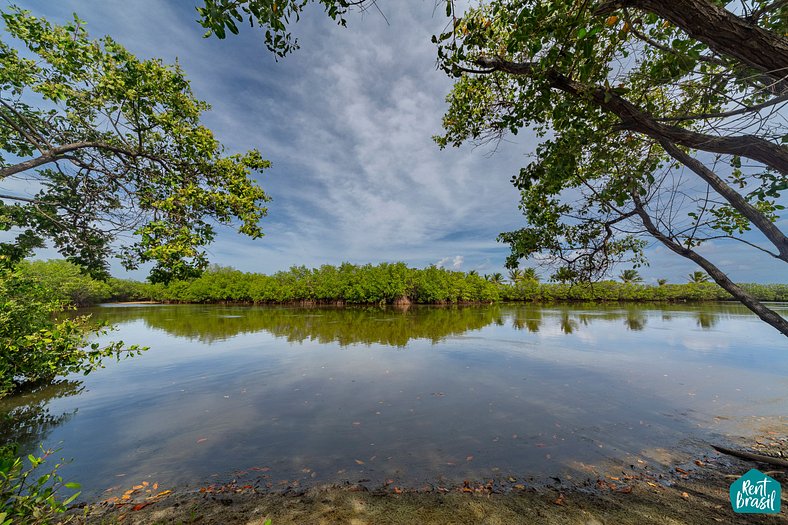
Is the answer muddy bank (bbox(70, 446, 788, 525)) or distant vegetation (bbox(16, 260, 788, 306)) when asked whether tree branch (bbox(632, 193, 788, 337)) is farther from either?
distant vegetation (bbox(16, 260, 788, 306))

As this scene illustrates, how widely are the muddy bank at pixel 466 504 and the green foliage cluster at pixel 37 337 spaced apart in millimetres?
1950

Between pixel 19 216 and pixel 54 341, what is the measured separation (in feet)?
10.6

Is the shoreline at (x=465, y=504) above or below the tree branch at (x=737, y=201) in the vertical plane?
below

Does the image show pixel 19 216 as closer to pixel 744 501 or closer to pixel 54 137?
pixel 54 137

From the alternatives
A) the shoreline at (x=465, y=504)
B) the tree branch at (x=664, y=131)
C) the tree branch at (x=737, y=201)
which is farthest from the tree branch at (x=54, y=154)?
the tree branch at (x=737, y=201)

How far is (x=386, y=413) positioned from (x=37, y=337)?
Answer: 6.61 meters

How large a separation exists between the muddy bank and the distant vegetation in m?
55.2

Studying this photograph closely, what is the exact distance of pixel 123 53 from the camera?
5.62 m

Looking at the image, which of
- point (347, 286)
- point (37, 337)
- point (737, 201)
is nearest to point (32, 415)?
point (37, 337)

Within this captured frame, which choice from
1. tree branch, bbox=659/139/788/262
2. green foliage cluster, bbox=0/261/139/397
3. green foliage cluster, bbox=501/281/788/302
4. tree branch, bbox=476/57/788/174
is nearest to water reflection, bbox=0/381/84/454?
green foliage cluster, bbox=0/261/139/397

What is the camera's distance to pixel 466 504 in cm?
423

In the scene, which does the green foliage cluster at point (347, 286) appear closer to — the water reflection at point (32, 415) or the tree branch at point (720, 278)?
the water reflection at point (32, 415)

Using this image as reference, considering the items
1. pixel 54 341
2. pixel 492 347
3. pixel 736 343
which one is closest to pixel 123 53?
pixel 54 341

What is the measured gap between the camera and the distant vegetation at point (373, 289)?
61125 mm
